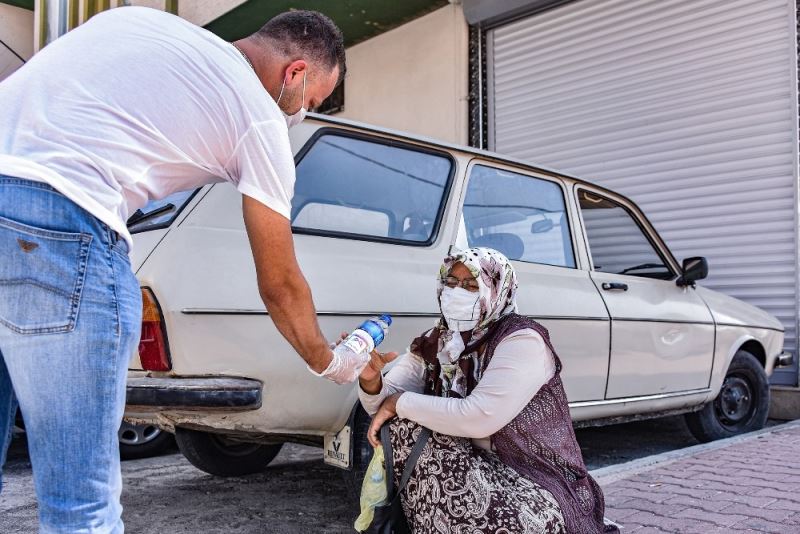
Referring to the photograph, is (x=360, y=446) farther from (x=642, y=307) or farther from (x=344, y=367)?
(x=642, y=307)

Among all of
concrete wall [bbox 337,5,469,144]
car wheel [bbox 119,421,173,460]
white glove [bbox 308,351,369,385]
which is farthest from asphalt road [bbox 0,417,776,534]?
concrete wall [bbox 337,5,469,144]

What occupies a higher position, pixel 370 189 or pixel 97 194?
pixel 370 189

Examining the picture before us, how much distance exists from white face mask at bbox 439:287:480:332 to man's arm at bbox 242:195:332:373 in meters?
0.84

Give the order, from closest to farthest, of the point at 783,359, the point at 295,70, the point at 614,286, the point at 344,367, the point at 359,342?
the point at 295,70
the point at 344,367
the point at 359,342
the point at 614,286
the point at 783,359

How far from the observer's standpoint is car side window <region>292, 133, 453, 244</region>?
3.12 m

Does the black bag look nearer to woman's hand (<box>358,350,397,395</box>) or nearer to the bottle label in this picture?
woman's hand (<box>358,350,397,395</box>)

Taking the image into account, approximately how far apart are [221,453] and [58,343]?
270 centimetres

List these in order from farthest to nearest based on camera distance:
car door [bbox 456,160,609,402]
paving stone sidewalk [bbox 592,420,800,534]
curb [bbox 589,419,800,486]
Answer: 1. curb [bbox 589,419,800,486]
2. car door [bbox 456,160,609,402]
3. paving stone sidewalk [bbox 592,420,800,534]

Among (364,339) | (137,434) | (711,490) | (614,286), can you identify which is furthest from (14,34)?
(711,490)

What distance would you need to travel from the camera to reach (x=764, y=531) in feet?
10.0

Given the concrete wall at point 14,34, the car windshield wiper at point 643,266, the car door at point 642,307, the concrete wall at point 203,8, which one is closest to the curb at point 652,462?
the car door at point 642,307

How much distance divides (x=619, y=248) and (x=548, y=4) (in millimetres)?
4496

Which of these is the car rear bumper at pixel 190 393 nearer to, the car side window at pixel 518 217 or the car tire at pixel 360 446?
the car tire at pixel 360 446

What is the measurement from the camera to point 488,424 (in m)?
2.41
